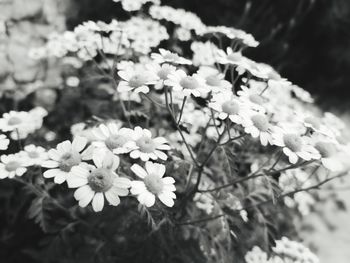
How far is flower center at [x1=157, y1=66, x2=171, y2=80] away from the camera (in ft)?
5.77

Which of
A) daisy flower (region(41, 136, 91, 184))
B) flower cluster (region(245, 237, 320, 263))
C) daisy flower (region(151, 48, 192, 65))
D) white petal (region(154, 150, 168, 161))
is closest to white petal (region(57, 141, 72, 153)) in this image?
daisy flower (region(41, 136, 91, 184))

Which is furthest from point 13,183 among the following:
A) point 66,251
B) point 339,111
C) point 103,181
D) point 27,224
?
point 339,111

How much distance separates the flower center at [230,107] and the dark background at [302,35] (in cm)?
263

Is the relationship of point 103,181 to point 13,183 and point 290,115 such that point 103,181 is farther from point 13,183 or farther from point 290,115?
point 13,183

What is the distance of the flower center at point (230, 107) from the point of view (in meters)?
1.68

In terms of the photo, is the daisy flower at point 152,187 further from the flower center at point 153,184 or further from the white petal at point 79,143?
the white petal at point 79,143

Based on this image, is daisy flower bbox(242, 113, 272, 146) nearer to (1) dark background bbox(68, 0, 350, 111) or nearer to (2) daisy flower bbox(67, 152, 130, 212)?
(2) daisy flower bbox(67, 152, 130, 212)

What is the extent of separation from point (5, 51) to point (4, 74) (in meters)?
0.17

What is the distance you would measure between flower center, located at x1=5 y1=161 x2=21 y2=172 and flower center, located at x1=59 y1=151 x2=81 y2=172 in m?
0.38

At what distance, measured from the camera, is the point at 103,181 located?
4.67 ft

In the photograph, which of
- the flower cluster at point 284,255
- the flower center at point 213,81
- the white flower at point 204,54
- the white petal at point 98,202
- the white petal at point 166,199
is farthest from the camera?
the white flower at point 204,54

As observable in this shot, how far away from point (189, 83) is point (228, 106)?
20 centimetres

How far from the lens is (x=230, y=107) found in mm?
1686

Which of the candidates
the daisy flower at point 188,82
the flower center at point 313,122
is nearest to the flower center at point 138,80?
the daisy flower at point 188,82
